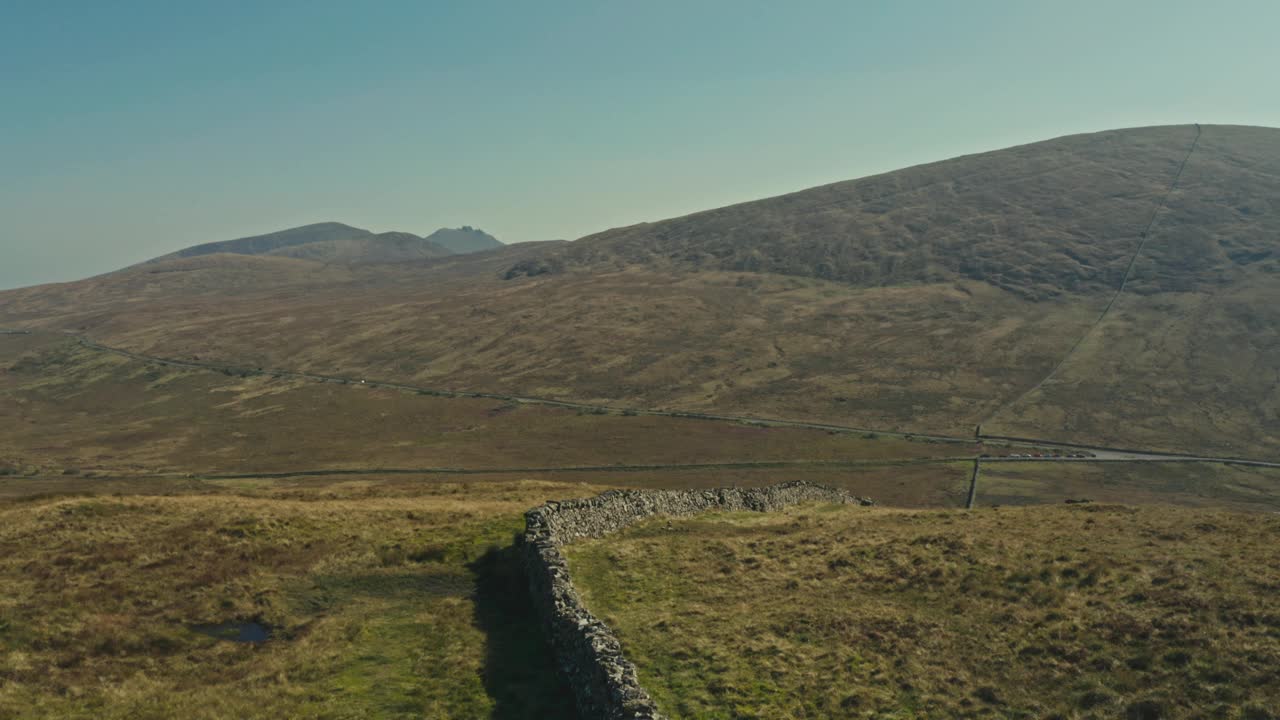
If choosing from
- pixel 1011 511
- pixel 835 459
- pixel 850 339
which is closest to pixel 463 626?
pixel 1011 511

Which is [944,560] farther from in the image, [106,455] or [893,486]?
[106,455]

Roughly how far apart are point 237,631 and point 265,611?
1.38 m

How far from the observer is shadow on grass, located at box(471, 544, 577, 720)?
69.9 feet

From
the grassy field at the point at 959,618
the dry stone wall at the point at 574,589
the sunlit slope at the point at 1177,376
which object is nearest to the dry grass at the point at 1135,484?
the sunlit slope at the point at 1177,376

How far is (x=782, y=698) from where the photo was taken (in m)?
21.3

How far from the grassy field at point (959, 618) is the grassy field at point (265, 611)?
14.7 ft

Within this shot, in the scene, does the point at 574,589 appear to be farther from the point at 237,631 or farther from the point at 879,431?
the point at 879,431

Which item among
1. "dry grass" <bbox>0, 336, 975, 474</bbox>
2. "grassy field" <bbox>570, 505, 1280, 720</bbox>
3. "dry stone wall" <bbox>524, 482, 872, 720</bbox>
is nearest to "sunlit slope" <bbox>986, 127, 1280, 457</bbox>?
"dry grass" <bbox>0, 336, 975, 474</bbox>

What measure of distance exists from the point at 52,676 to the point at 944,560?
32.7 m

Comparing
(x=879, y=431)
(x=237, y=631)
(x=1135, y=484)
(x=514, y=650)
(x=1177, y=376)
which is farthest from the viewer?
(x=1177, y=376)

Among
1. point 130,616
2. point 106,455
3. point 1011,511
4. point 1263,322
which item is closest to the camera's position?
point 130,616

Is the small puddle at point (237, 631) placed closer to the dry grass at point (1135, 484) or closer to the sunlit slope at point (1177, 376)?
the dry grass at point (1135, 484)

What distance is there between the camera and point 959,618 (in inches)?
1023

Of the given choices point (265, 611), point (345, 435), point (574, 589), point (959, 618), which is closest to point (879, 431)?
point (345, 435)
